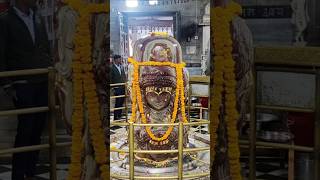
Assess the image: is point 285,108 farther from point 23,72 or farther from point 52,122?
point 23,72

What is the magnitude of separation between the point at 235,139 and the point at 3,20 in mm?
1754

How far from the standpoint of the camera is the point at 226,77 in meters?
3.14

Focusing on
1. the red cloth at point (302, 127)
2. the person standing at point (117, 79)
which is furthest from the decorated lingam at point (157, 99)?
the person standing at point (117, 79)

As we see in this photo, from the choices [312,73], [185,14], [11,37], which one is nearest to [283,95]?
[312,73]

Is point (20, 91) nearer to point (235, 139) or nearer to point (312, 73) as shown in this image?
point (235, 139)

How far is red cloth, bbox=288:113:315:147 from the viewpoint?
11.6 feet

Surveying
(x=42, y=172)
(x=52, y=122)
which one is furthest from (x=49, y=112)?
(x=42, y=172)

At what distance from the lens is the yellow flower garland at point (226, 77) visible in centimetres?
311

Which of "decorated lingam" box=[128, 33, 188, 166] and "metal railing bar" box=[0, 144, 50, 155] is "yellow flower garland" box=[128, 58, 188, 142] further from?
"metal railing bar" box=[0, 144, 50, 155]

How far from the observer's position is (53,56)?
10.6 ft

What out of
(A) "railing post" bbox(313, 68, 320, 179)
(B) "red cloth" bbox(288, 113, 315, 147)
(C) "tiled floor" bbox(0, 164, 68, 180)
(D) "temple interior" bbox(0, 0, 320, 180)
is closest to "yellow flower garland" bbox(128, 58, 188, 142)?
(D) "temple interior" bbox(0, 0, 320, 180)

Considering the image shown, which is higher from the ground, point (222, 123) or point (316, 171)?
point (222, 123)

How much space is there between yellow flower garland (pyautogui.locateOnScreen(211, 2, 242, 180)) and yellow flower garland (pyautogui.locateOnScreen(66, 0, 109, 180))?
27.1 inches

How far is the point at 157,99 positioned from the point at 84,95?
2.24 metres
